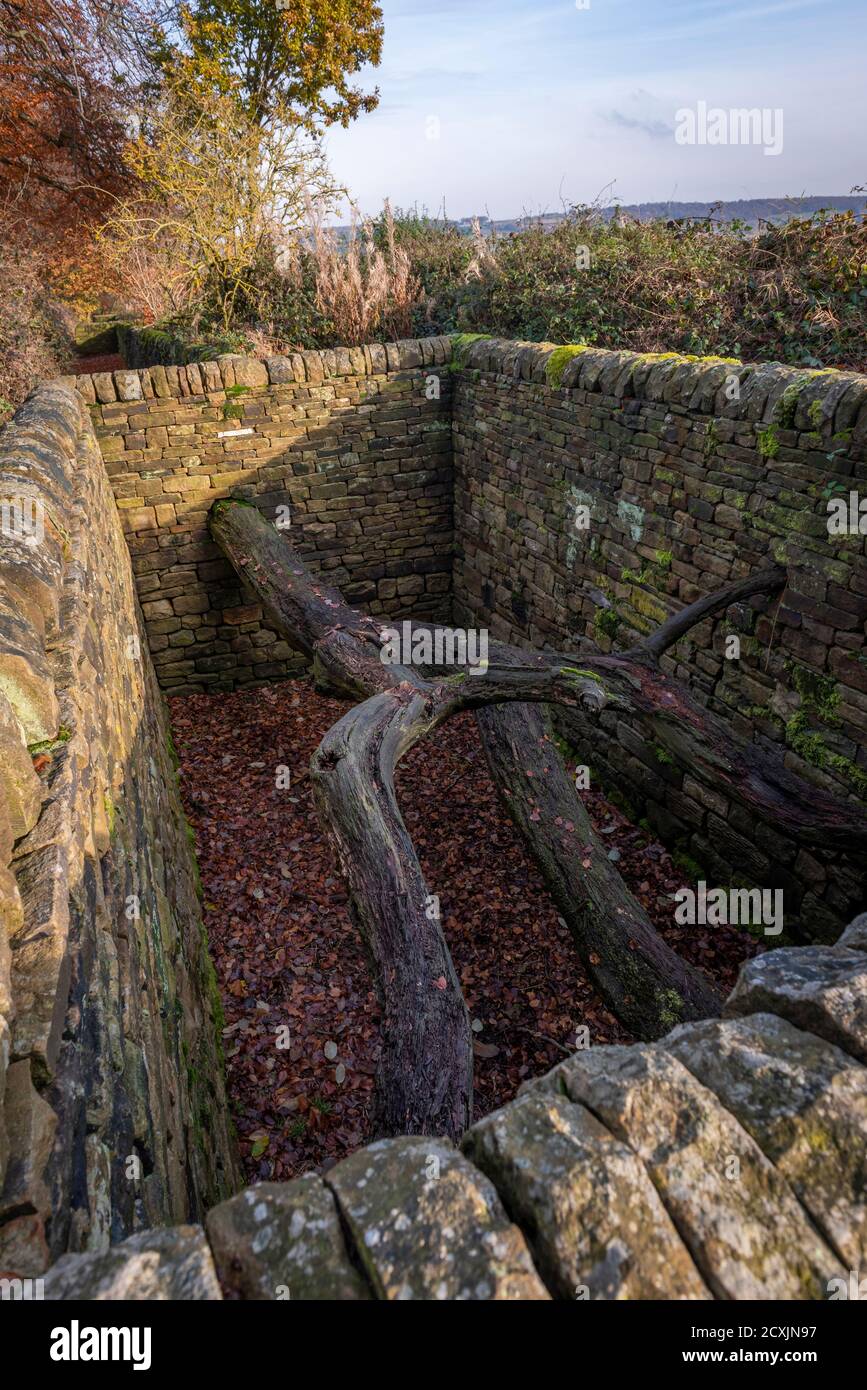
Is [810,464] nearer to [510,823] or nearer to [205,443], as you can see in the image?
[510,823]

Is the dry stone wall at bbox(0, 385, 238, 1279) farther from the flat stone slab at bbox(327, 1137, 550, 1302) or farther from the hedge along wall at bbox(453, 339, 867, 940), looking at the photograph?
the hedge along wall at bbox(453, 339, 867, 940)

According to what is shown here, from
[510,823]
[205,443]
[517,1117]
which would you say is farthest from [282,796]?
[517,1117]

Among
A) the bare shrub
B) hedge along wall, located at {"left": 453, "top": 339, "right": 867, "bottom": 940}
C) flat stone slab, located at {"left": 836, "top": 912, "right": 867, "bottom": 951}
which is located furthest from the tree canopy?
flat stone slab, located at {"left": 836, "top": 912, "right": 867, "bottom": 951}

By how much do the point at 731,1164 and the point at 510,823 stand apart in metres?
4.72

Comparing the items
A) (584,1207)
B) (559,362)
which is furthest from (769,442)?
(584,1207)

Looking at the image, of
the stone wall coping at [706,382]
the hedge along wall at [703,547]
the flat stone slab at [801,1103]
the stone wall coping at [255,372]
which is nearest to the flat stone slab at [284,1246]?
the flat stone slab at [801,1103]

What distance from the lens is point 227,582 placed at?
793 centimetres

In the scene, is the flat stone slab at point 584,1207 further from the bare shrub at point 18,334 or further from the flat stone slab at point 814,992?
the bare shrub at point 18,334

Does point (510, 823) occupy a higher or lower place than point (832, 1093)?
lower

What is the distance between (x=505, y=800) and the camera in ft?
18.1

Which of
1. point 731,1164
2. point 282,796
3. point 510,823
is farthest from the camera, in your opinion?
point 282,796

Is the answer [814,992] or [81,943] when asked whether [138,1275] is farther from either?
[814,992]

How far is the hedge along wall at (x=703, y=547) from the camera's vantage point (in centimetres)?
416

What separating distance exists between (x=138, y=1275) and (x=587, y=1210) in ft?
2.07
